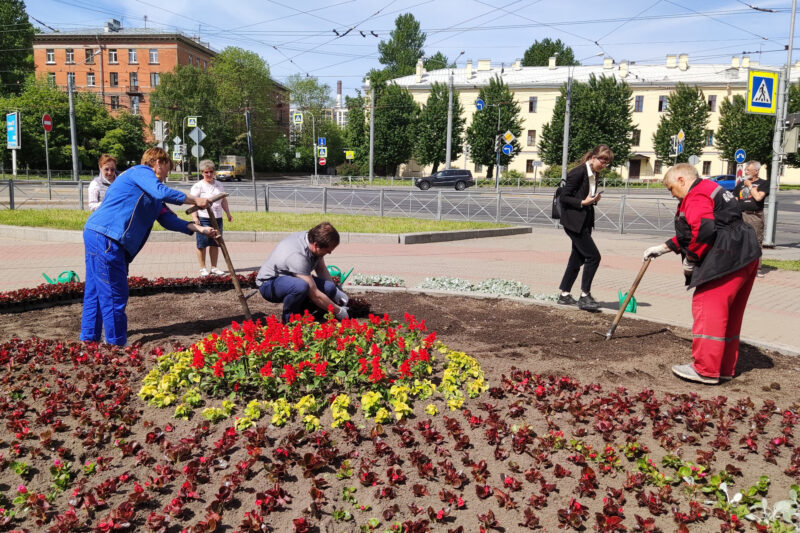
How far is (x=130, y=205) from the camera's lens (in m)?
4.82

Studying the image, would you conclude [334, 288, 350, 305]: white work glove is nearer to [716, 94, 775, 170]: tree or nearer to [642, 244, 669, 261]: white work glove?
[642, 244, 669, 261]: white work glove

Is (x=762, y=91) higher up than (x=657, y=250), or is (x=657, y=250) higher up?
(x=762, y=91)

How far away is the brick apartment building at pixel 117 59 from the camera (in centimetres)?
6962

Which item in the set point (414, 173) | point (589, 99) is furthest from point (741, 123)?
point (414, 173)

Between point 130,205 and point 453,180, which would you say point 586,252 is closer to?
point 130,205

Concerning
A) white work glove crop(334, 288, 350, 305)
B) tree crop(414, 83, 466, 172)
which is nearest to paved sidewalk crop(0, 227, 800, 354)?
white work glove crop(334, 288, 350, 305)

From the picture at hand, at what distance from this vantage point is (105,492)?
289cm

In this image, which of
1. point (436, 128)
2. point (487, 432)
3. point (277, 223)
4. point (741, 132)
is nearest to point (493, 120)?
point (436, 128)

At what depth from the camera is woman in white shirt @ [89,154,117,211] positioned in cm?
827

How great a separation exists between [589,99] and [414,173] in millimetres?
26127

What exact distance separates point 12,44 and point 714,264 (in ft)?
252

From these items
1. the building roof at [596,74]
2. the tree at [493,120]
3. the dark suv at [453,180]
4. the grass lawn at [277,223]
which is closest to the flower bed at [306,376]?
the grass lawn at [277,223]

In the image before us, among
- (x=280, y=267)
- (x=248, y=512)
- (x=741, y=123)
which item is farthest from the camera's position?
(x=741, y=123)

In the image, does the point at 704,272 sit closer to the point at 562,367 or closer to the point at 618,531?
the point at 562,367
